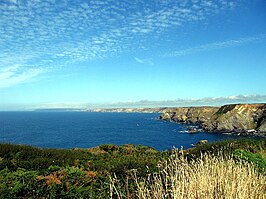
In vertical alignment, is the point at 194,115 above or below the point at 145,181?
below

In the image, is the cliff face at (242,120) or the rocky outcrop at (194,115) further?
the rocky outcrop at (194,115)

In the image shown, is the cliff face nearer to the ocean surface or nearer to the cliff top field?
the ocean surface

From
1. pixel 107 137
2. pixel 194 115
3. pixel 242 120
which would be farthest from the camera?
pixel 194 115

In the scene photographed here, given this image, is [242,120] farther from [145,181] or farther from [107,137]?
[145,181]

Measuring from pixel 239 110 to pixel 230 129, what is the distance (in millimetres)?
7262

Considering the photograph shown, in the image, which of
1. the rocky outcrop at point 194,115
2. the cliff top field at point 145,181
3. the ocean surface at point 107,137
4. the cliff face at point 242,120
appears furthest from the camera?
the rocky outcrop at point 194,115

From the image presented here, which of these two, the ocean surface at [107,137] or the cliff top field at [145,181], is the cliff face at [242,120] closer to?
the ocean surface at [107,137]

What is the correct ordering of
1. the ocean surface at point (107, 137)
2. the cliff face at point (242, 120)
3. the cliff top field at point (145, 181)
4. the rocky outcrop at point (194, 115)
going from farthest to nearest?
the rocky outcrop at point (194, 115)
the cliff face at point (242, 120)
the ocean surface at point (107, 137)
the cliff top field at point (145, 181)

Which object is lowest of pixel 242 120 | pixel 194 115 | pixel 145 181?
pixel 194 115

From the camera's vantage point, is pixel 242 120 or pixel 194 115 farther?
pixel 194 115

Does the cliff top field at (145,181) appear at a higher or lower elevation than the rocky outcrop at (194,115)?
higher

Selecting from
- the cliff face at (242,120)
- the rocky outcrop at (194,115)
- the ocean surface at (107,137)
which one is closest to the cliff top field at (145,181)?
the ocean surface at (107,137)

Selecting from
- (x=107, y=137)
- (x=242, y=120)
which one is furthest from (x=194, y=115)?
(x=107, y=137)

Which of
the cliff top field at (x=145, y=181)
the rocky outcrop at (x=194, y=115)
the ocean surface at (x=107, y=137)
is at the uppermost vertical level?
the cliff top field at (x=145, y=181)
